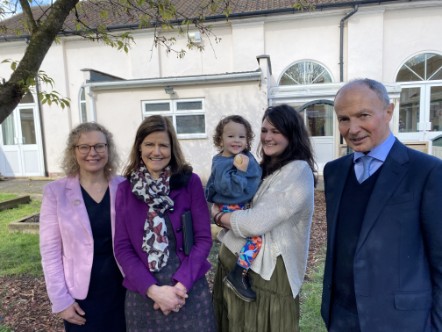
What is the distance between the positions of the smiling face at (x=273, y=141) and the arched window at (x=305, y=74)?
1106 cm

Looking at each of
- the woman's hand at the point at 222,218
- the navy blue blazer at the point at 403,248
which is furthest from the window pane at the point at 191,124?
the navy blue blazer at the point at 403,248

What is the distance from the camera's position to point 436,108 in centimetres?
1166

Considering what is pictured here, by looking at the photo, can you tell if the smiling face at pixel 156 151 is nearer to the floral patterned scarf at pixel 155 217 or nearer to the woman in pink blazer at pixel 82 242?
the floral patterned scarf at pixel 155 217

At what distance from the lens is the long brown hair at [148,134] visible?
1924 mm

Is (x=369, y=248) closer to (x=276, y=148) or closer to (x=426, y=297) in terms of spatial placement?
(x=426, y=297)

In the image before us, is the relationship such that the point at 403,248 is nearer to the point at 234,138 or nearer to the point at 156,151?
the point at 234,138

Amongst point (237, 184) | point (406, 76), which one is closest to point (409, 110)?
point (406, 76)

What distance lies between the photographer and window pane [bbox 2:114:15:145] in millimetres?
13749

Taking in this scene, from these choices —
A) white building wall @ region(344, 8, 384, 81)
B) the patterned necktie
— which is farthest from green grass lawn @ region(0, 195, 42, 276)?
white building wall @ region(344, 8, 384, 81)

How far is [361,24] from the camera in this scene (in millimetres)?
11531

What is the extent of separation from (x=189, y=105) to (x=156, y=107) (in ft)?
3.88

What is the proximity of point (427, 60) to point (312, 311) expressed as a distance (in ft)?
39.6

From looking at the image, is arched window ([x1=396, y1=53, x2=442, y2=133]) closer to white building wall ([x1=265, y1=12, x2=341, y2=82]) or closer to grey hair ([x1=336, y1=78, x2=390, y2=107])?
white building wall ([x1=265, y1=12, x2=341, y2=82])

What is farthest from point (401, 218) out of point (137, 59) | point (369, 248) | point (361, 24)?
point (137, 59)
